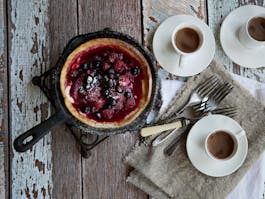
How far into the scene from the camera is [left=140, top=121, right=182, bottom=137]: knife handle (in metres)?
1.46

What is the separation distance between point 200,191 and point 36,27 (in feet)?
A: 2.36

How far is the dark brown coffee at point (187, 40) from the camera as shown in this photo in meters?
1.48

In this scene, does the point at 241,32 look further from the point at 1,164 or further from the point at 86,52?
the point at 1,164

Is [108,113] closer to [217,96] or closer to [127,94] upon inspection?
[127,94]

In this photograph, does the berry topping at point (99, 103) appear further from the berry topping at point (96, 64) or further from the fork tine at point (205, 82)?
the fork tine at point (205, 82)

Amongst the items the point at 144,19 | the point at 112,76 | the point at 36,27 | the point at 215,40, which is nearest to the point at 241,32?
the point at 215,40

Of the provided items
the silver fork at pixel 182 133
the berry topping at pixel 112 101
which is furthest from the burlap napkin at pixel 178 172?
the berry topping at pixel 112 101

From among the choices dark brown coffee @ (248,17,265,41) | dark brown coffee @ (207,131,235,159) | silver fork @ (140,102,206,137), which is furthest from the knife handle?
dark brown coffee @ (248,17,265,41)

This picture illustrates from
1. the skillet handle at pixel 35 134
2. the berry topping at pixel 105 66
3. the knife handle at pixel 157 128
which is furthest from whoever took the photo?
the knife handle at pixel 157 128

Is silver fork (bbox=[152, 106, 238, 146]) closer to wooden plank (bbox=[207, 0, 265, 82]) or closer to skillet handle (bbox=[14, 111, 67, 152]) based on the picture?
wooden plank (bbox=[207, 0, 265, 82])

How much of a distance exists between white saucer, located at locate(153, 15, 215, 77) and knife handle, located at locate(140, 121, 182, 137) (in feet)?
0.51

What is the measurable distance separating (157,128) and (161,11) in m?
0.38

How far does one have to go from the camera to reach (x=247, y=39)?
4.91 ft

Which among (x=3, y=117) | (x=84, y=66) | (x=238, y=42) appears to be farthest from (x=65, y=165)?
(x=238, y=42)
